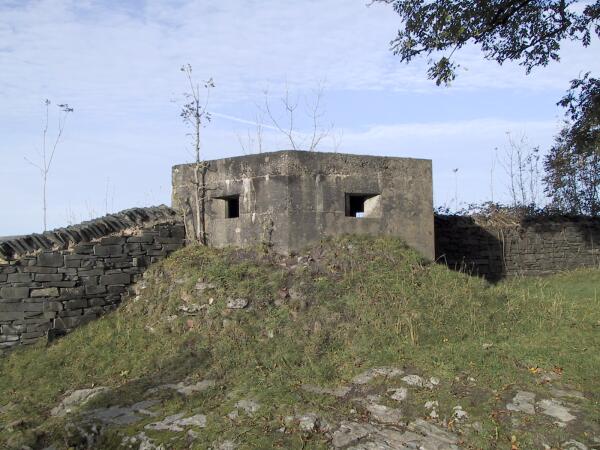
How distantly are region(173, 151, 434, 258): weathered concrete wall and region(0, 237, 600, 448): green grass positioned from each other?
0.37 metres

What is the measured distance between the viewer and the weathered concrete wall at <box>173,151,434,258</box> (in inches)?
365

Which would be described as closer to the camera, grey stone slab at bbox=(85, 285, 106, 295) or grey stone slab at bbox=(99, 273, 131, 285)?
grey stone slab at bbox=(85, 285, 106, 295)

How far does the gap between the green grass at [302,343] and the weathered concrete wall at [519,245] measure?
4581mm

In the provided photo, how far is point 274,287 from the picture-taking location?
8.50m

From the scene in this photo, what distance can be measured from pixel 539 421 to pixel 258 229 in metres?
5.25

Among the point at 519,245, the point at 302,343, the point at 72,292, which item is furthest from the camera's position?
the point at 519,245

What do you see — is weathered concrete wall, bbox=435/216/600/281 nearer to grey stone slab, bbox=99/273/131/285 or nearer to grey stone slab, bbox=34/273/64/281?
grey stone slab, bbox=99/273/131/285

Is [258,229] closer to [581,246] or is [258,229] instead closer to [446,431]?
[446,431]

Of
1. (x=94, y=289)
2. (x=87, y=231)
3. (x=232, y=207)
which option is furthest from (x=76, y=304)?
(x=232, y=207)

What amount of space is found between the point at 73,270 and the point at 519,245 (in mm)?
10903

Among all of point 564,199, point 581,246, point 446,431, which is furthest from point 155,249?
point 564,199

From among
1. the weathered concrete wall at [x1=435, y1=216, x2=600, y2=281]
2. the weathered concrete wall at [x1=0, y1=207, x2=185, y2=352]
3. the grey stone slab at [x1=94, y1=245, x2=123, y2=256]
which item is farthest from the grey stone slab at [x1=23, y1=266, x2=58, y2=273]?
the weathered concrete wall at [x1=435, y1=216, x2=600, y2=281]

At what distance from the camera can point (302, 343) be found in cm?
754

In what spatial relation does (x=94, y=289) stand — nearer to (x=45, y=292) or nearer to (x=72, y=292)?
(x=72, y=292)
